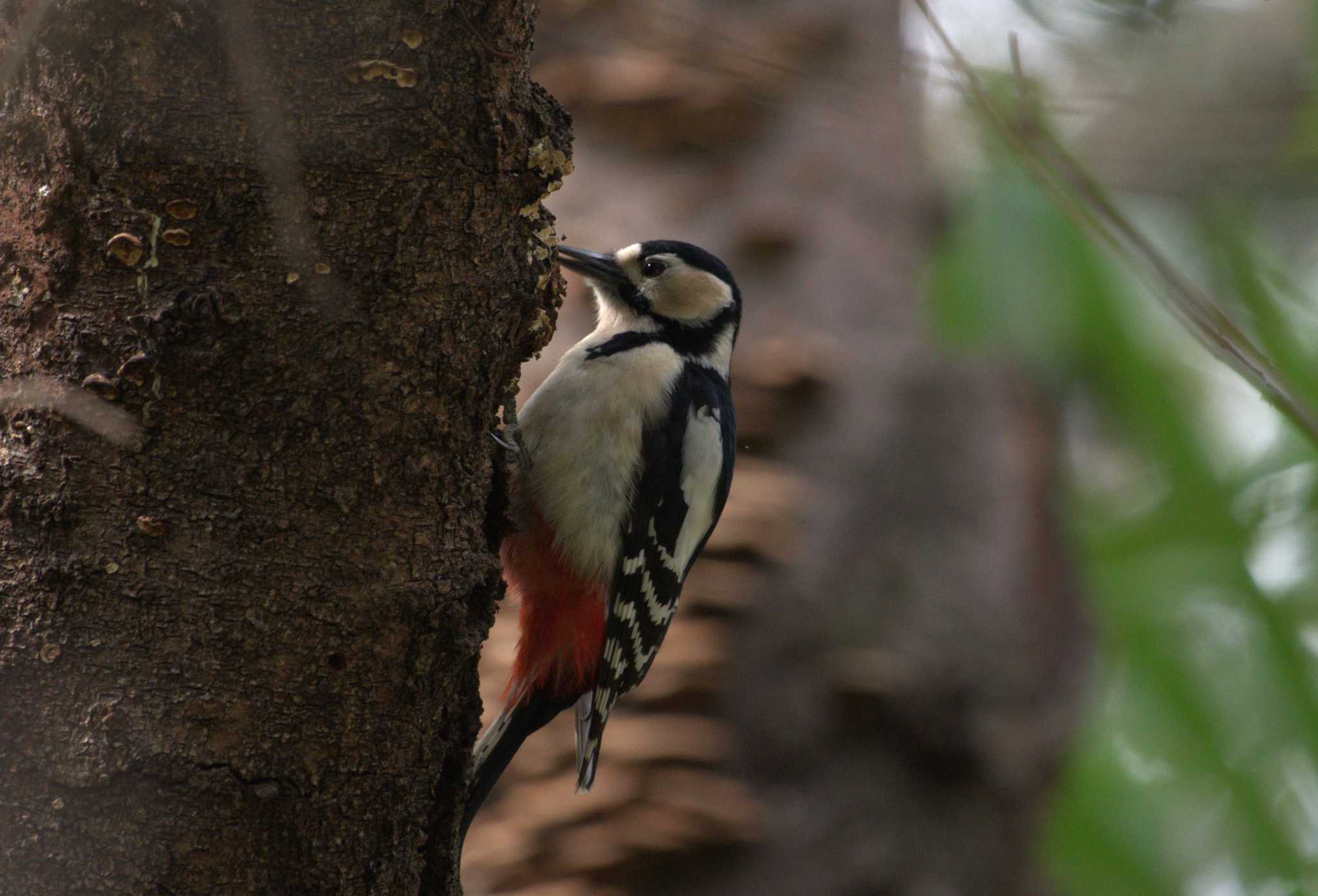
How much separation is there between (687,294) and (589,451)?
→ 77 centimetres

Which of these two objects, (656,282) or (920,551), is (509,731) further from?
(920,551)

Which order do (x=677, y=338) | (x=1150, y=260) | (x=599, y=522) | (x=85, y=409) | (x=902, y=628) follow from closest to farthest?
1. (x=85, y=409)
2. (x=1150, y=260)
3. (x=599, y=522)
4. (x=677, y=338)
5. (x=902, y=628)

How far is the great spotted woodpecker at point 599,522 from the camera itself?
315cm

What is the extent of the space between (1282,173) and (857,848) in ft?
14.4

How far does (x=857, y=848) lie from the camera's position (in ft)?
14.5

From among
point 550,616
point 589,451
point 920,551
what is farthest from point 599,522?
point 920,551

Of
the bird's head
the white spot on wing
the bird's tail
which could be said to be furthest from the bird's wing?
the bird's head

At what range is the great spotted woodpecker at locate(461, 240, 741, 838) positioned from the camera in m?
3.15

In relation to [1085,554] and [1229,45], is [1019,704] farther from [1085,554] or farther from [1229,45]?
[1229,45]

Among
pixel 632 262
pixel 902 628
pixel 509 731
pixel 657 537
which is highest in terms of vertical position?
pixel 632 262

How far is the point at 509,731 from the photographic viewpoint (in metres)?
3.07

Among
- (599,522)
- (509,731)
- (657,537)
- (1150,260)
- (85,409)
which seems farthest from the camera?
(657,537)

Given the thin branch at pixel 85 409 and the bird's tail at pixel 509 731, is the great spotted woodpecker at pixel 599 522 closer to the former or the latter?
the bird's tail at pixel 509 731

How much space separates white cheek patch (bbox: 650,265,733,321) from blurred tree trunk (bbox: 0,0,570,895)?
1941mm
